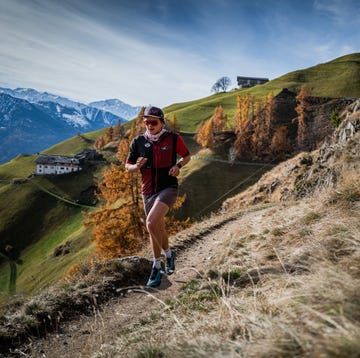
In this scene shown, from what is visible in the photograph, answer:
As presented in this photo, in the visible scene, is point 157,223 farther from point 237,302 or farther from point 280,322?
point 280,322

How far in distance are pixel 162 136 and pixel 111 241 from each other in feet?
72.8

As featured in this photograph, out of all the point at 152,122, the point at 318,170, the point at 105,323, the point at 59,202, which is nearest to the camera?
the point at 105,323

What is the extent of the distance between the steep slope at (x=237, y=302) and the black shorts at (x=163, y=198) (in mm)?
1521

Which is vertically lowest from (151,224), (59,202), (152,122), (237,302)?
(59,202)

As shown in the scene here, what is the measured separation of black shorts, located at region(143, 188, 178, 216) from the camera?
6.40 metres

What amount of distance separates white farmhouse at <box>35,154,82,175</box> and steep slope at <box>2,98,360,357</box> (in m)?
110

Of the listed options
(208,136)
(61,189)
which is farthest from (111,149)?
(208,136)

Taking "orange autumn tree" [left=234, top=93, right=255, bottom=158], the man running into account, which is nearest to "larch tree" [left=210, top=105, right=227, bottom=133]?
"orange autumn tree" [left=234, top=93, right=255, bottom=158]

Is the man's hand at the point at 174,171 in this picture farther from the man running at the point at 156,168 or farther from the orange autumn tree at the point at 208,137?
the orange autumn tree at the point at 208,137

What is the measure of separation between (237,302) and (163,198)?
339 cm

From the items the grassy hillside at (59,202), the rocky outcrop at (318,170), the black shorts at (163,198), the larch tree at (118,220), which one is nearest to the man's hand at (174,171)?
the black shorts at (163,198)

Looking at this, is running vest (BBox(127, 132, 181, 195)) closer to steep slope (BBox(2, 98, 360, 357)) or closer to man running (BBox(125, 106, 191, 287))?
man running (BBox(125, 106, 191, 287))

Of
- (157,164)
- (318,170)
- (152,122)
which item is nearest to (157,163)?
(157,164)

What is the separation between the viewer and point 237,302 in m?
3.33
